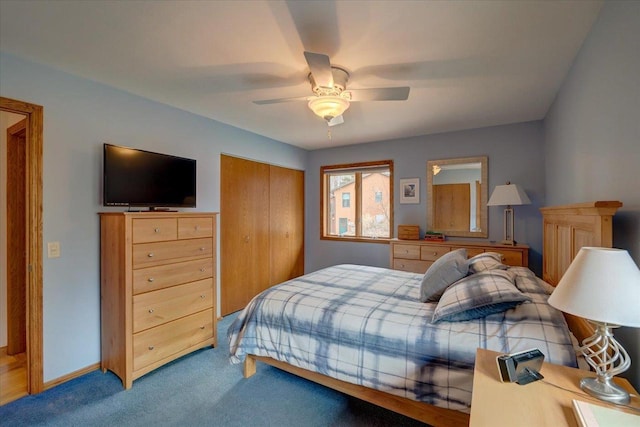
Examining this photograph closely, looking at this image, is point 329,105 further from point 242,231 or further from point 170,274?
point 242,231

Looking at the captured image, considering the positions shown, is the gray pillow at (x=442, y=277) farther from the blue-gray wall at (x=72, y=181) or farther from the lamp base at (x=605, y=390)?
the blue-gray wall at (x=72, y=181)

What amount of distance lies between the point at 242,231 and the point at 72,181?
1998 millimetres

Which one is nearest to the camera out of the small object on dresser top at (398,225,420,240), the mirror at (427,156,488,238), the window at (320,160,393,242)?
the mirror at (427,156,488,238)

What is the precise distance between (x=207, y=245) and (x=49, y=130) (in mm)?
1487

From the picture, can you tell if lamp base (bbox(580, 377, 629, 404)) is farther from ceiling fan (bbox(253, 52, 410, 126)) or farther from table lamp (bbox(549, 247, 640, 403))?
ceiling fan (bbox(253, 52, 410, 126))

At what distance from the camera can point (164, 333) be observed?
2465 millimetres

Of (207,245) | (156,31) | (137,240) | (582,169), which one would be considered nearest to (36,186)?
(137,240)

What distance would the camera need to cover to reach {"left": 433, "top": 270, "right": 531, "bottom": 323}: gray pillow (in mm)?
1623

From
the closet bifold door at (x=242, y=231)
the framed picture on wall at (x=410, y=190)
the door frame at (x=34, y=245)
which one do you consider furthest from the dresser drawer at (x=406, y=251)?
the door frame at (x=34, y=245)

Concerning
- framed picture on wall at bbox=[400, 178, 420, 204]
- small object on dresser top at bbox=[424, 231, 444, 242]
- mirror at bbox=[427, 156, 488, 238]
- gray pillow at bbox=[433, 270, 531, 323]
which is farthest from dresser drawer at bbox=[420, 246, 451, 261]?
gray pillow at bbox=[433, 270, 531, 323]

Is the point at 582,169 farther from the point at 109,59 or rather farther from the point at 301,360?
the point at 109,59

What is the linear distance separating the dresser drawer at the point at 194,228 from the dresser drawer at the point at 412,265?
2462mm

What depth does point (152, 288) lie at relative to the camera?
2.38 m

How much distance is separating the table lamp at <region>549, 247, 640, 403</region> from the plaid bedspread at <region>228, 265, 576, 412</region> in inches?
16.0
